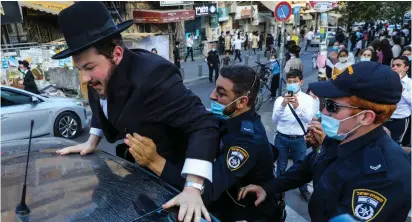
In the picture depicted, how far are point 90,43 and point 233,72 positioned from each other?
1042 mm

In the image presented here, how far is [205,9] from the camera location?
2109cm

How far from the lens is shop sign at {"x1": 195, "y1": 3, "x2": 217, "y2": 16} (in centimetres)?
2067

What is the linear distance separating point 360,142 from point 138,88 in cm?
105

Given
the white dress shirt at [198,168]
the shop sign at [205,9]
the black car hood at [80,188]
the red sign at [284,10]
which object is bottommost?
the black car hood at [80,188]

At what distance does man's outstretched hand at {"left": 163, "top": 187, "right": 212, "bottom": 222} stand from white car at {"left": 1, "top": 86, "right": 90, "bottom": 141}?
17.4 feet

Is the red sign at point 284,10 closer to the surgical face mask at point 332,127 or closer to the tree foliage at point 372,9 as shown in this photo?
the surgical face mask at point 332,127

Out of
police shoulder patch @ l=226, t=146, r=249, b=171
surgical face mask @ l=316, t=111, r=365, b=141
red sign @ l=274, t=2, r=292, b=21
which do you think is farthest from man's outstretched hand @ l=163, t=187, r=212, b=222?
red sign @ l=274, t=2, r=292, b=21

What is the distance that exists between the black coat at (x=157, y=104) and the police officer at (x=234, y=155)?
0.32 ft

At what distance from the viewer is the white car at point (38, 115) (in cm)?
614

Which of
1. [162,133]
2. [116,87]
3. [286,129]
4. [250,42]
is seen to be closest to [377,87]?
[162,133]

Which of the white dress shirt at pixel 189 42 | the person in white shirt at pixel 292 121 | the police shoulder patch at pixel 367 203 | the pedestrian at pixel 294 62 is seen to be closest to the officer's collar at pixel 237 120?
the police shoulder patch at pixel 367 203

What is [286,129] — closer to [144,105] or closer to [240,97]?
[240,97]

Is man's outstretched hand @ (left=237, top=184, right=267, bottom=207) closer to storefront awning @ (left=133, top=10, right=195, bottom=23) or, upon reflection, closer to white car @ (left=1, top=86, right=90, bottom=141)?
white car @ (left=1, top=86, right=90, bottom=141)

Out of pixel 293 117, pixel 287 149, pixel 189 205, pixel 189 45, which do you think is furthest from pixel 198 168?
pixel 189 45
